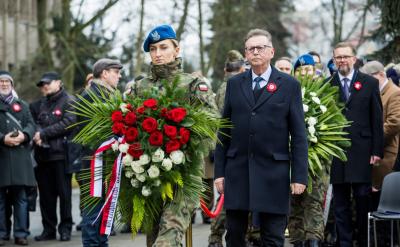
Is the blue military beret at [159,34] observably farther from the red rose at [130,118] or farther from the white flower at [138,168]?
the white flower at [138,168]

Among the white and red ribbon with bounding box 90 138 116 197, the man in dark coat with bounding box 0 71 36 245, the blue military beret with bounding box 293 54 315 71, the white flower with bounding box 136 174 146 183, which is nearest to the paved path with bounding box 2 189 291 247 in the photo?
the man in dark coat with bounding box 0 71 36 245

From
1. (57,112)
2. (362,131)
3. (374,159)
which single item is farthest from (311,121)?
(57,112)

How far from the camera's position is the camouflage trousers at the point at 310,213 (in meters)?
9.84

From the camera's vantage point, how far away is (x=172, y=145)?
6.99 metres

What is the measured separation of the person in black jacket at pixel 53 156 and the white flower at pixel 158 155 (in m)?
5.32

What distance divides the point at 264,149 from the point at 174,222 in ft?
3.08

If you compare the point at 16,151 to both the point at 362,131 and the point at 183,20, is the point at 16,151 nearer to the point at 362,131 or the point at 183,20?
the point at 362,131

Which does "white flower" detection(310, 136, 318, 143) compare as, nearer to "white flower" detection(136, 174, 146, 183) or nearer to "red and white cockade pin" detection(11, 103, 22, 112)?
"white flower" detection(136, 174, 146, 183)

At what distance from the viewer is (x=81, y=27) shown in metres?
25.8

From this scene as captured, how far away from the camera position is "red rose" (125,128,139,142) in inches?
279

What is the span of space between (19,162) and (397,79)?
538 centimetres

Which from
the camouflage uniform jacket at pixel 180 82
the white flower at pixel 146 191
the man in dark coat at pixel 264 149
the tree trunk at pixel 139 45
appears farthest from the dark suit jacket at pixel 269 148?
the tree trunk at pixel 139 45

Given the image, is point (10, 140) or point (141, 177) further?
point (10, 140)

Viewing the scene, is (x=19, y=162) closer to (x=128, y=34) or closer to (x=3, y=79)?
(x=3, y=79)
